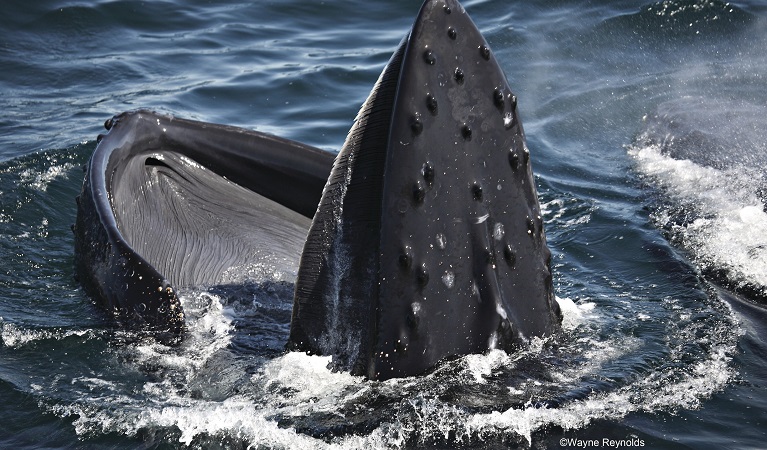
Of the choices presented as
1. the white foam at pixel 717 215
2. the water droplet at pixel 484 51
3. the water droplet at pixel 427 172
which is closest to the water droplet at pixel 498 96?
the water droplet at pixel 484 51

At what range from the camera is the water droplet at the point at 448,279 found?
407 cm

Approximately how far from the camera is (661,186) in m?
8.47

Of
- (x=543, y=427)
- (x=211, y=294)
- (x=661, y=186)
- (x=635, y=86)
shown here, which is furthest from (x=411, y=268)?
(x=635, y=86)

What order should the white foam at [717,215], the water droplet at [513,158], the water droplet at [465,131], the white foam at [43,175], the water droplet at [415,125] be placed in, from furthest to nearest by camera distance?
1. the white foam at [43,175]
2. the white foam at [717,215]
3. the water droplet at [513,158]
4. the water droplet at [465,131]
5. the water droplet at [415,125]

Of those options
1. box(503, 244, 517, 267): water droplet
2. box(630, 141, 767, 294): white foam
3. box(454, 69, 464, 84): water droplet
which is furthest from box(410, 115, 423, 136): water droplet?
box(630, 141, 767, 294): white foam

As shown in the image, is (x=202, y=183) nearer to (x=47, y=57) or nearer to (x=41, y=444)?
(x=41, y=444)

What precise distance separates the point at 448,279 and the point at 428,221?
0.26 meters

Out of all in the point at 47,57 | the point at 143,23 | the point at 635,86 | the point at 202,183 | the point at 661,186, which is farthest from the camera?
the point at 143,23

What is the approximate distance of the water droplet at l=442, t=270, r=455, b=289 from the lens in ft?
13.4

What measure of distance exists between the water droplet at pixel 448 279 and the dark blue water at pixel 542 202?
0.35 m

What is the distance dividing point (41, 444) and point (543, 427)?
222cm

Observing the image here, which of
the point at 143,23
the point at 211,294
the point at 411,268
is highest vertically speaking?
the point at 143,23
